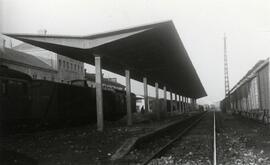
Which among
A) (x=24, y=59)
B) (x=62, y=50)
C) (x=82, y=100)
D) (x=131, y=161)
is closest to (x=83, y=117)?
(x=82, y=100)

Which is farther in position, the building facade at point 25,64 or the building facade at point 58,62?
the building facade at point 58,62

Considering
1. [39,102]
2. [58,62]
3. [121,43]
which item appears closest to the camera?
[39,102]

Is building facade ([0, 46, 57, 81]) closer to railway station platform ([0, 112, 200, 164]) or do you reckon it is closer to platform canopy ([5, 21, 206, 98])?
platform canopy ([5, 21, 206, 98])

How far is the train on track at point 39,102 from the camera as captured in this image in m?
15.7

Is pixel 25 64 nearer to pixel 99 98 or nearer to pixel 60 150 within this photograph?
pixel 99 98

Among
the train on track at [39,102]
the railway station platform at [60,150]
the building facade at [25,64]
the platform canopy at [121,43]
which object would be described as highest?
the building facade at [25,64]

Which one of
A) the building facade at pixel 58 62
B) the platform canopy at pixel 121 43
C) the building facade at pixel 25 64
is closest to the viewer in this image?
the platform canopy at pixel 121 43

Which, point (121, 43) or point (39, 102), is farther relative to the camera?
point (121, 43)

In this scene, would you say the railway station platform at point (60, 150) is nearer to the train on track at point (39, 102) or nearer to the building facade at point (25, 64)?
the train on track at point (39, 102)

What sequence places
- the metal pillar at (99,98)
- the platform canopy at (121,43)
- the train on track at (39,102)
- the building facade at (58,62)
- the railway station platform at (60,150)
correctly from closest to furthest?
the railway station platform at (60,150) → the train on track at (39,102) → the platform canopy at (121,43) → the metal pillar at (99,98) → the building facade at (58,62)

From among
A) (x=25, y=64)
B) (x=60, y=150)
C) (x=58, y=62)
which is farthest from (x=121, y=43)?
(x=58, y=62)

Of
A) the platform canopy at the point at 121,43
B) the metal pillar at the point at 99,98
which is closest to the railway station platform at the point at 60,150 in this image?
the metal pillar at the point at 99,98

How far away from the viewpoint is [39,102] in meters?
19.1

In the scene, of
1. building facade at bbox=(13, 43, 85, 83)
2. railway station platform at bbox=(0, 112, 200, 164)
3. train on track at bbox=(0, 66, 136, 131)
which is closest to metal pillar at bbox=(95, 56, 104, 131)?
train on track at bbox=(0, 66, 136, 131)
